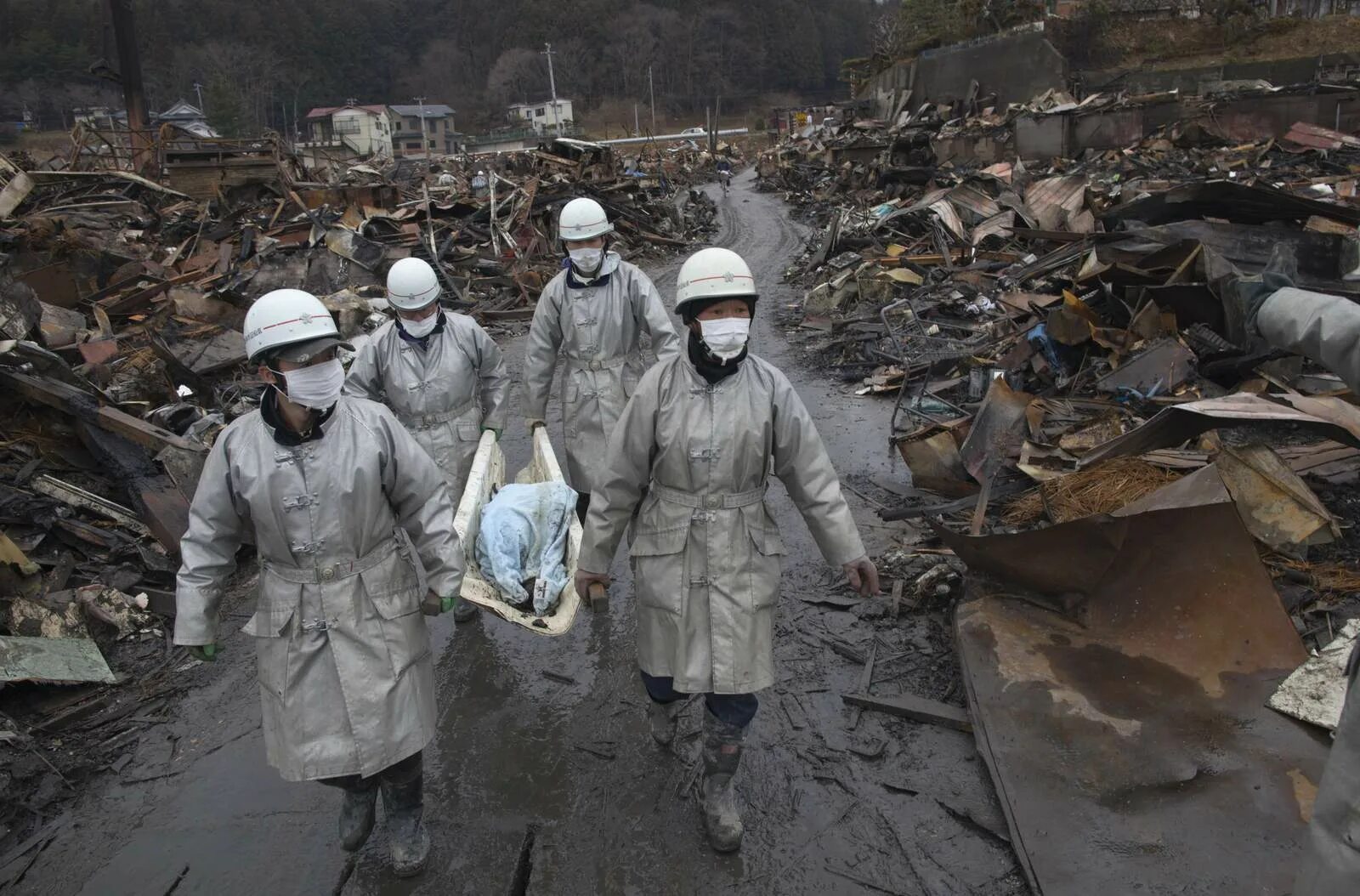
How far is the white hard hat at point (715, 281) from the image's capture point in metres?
2.67

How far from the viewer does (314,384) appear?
2447 millimetres

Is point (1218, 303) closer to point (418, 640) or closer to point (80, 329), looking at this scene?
point (418, 640)

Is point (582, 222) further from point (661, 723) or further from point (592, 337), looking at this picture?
point (661, 723)

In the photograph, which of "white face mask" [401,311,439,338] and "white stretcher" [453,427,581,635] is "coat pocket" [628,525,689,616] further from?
"white face mask" [401,311,439,338]

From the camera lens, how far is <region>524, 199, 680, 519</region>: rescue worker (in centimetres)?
450

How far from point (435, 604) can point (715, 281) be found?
145cm

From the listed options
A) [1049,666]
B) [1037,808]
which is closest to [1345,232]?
[1049,666]

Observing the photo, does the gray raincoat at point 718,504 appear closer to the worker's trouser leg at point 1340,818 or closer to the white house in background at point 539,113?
the worker's trouser leg at point 1340,818

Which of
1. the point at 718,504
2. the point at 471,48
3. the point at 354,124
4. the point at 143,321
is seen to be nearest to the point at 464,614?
the point at 718,504

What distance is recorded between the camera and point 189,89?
202 feet

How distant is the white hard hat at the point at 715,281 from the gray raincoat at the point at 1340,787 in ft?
5.06

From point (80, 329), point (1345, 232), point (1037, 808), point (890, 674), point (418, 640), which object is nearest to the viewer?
point (418, 640)

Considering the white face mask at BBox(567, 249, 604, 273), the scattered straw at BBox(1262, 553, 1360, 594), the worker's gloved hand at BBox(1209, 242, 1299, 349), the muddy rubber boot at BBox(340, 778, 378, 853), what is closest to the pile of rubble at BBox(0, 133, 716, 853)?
the muddy rubber boot at BBox(340, 778, 378, 853)

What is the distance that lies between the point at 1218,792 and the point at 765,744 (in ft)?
5.68
